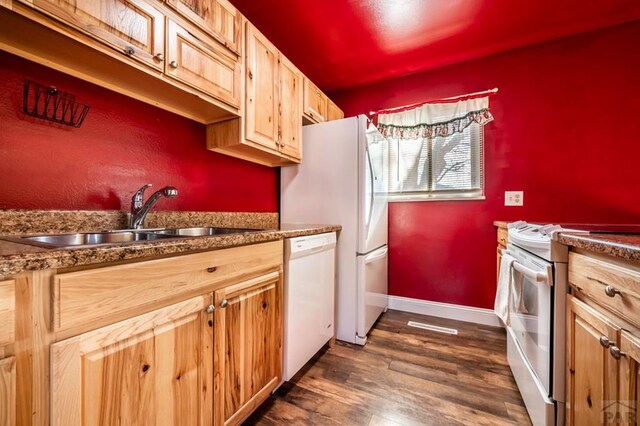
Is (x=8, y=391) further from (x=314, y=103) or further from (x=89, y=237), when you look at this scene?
(x=314, y=103)

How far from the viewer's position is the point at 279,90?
69.7 inches

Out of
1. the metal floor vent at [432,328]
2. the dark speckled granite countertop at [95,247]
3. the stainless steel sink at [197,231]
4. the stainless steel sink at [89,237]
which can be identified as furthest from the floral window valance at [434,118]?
the stainless steel sink at [89,237]

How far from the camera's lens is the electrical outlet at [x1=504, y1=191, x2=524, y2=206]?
218 cm

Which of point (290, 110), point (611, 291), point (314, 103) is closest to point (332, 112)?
point (314, 103)

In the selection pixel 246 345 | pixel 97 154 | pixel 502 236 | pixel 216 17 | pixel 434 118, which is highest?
pixel 216 17

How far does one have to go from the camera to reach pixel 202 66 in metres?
1.24

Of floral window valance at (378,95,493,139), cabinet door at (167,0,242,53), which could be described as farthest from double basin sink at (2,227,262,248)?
floral window valance at (378,95,493,139)

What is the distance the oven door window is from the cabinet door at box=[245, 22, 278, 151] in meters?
1.59

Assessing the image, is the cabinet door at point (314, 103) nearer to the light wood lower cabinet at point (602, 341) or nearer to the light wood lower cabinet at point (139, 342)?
the light wood lower cabinet at point (139, 342)

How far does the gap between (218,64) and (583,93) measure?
2665mm

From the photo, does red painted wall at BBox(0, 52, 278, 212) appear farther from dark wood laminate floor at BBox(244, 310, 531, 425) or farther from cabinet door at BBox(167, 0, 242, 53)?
dark wood laminate floor at BBox(244, 310, 531, 425)

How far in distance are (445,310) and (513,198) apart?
1.16m

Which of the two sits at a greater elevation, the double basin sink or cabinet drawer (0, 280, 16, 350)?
the double basin sink

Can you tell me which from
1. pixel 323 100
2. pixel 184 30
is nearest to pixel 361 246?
pixel 323 100
